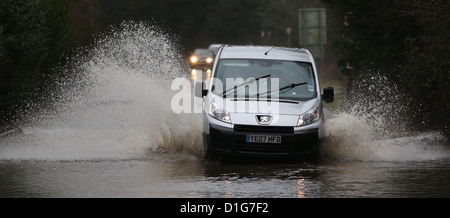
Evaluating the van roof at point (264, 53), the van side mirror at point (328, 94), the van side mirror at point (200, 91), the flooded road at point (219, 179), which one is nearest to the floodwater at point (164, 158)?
the flooded road at point (219, 179)

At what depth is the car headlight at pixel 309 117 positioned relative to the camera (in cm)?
1504

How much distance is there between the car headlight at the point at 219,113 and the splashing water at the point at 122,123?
1.33 m

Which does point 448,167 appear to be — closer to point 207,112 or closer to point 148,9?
point 207,112

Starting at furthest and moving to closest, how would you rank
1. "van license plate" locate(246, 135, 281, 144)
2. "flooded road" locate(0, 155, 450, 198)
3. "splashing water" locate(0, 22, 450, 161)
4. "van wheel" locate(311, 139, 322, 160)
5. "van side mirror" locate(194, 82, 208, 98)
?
"splashing water" locate(0, 22, 450, 161) < "van side mirror" locate(194, 82, 208, 98) < "van wheel" locate(311, 139, 322, 160) < "van license plate" locate(246, 135, 281, 144) < "flooded road" locate(0, 155, 450, 198)

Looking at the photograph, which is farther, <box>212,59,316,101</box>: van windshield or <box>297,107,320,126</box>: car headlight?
<box>212,59,316,101</box>: van windshield

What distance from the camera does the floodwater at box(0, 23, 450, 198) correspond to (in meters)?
12.4

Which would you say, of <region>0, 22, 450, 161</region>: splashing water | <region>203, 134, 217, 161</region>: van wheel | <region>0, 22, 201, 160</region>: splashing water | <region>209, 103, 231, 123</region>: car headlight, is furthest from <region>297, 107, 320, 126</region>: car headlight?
<region>0, 22, 201, 160</region>: splashing water

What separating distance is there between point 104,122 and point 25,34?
290cm

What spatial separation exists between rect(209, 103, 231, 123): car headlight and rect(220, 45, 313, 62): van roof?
151 centimetres

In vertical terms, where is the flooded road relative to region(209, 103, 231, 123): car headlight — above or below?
below

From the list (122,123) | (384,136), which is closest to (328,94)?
(384,136)

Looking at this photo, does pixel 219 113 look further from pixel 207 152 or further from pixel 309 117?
pixel 309 117

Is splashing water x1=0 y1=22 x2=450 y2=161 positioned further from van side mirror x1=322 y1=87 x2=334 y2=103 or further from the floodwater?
van side mirror x1=322 y1=87 x2=334 y2=103

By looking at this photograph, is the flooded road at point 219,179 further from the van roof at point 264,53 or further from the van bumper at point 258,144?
the van roof at point 264,53
